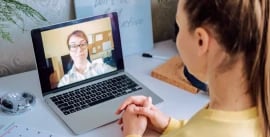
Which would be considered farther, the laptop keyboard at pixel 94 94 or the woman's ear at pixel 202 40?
the laptop keyboard at pixel 94 94

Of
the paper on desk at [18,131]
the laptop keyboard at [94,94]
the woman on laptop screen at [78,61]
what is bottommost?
the paper on desk at [18,131]

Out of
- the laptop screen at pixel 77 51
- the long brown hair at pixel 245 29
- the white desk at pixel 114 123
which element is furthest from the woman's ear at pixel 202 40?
the laptop screen at pixel 77 51

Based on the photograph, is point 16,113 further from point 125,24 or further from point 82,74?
point 125,24

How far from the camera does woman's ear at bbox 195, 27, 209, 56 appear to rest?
648 millimetres

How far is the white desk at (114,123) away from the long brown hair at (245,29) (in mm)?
345

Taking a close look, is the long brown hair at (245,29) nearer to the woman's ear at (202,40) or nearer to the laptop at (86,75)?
the woman's ear at (202,40)

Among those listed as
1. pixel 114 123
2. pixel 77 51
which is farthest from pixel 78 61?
pixel 114 123

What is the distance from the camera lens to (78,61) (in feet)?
3.60

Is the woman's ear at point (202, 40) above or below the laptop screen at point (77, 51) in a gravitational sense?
above

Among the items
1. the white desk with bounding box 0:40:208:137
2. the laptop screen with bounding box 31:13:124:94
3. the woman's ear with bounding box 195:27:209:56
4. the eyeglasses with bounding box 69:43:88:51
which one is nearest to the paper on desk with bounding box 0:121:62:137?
the white desk with bounding box 0:40:208:137

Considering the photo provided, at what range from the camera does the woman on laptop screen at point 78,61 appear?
1.08m

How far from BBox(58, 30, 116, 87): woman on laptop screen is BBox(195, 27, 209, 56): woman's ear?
0.48 meters

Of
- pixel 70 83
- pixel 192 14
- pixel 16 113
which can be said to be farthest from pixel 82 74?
pixel 192 14

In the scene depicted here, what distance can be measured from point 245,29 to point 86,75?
1.90ft
